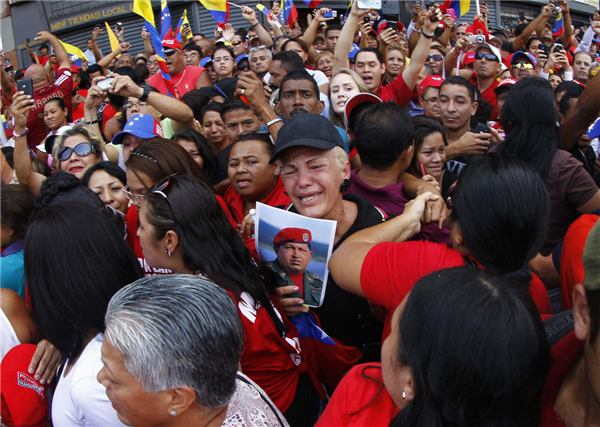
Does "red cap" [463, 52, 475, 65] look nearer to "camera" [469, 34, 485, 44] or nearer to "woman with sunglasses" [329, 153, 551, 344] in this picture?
"camera" [469, 34, 485, 44]

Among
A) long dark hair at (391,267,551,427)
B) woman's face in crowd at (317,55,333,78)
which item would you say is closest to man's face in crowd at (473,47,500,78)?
woman's face in crowd at (317,55,333,78)

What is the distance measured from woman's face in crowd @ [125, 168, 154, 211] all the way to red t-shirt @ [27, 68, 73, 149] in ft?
12.4

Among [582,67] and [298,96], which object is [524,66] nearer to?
[582,67]

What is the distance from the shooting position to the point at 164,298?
4.09 ft

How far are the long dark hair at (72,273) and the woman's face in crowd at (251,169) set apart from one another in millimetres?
1220

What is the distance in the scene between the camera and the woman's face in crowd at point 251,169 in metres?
2.87

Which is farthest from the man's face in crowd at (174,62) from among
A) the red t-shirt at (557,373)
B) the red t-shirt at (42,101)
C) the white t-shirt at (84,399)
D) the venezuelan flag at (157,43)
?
the red t-shirt at (557,373)

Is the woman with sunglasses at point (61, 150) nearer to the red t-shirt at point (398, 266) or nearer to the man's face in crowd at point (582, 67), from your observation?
the red t-shirt at point (398, 266)

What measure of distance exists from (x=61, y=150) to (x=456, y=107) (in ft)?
11.2

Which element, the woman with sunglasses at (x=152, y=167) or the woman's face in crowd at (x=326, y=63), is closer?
the woman with sunglasses at (x=152, y=167)

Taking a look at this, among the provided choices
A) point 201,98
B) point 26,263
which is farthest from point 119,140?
point 26,263

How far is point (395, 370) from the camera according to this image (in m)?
1.06

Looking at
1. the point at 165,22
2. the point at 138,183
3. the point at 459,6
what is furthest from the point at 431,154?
the point at 459,6

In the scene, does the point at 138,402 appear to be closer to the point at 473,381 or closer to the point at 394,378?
the point at 394,378
